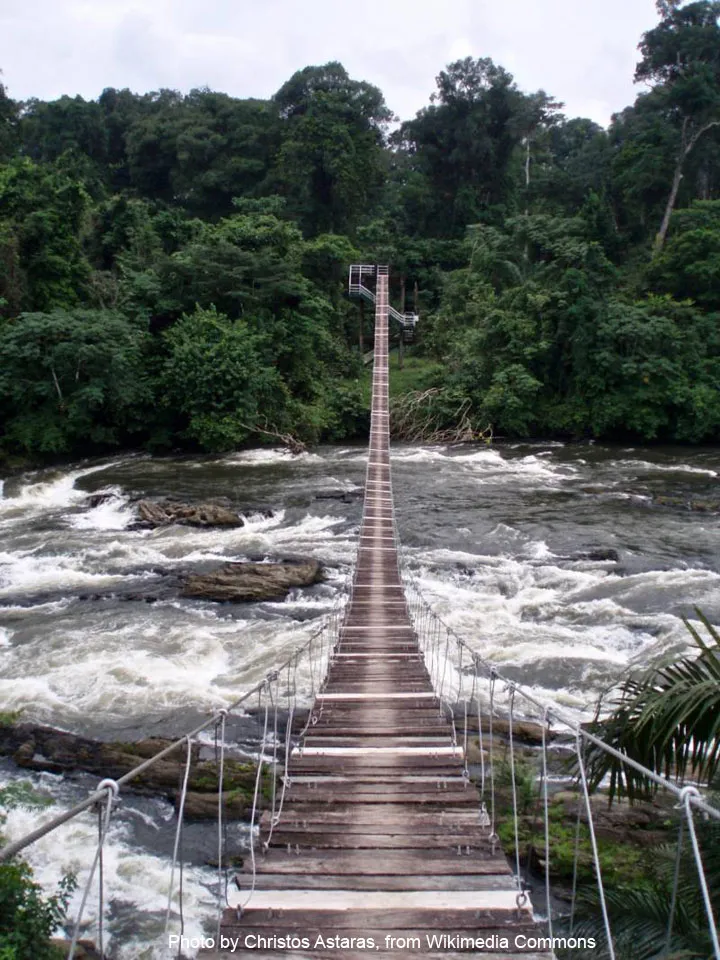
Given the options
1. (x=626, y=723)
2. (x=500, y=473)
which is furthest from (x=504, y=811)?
(x=500, y=473)

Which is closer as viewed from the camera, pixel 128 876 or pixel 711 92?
pixel 128 876

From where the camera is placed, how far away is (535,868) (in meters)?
3.62

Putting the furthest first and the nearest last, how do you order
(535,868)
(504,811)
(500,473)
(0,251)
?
1. (0,251)
2. (500,473)
3. (504,811)
4. (535,868)

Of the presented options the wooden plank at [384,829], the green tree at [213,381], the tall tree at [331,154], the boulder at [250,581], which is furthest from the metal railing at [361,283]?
the wooden plank at [384,829]

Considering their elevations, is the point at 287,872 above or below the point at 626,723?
below

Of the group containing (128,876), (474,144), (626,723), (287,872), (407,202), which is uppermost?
(474,144)

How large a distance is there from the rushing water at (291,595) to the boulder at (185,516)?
169 mm

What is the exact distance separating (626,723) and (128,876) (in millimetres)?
2606

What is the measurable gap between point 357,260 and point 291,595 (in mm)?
15017

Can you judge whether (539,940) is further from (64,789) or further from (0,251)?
(0,251)

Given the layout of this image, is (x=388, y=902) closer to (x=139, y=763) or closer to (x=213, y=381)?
(x=139, y=763)

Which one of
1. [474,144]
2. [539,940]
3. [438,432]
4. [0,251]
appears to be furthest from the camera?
[474,144]

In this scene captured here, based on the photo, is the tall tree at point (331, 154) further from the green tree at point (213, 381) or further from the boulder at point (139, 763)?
the boulder at point (139, 763)

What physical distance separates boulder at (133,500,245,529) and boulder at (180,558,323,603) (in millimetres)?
1681
